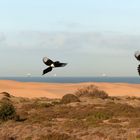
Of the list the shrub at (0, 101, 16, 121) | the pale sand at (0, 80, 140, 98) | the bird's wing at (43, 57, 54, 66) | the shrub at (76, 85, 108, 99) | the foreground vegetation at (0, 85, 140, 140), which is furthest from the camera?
the pale sand at (0, 80, 140, 98)

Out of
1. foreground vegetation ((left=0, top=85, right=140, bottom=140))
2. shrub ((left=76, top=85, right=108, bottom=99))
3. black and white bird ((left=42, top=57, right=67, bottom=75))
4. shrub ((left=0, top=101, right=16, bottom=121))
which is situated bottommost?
foreground vegetation ((left=0, top=85, right=140, bottom=140))

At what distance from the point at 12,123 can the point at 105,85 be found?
73.1m

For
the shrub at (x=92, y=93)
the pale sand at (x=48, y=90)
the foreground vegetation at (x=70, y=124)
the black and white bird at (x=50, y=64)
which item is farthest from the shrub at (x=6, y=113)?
the pale sand at (x=48, y=90)

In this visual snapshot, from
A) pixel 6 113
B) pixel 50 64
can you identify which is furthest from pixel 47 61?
pixel 6 113

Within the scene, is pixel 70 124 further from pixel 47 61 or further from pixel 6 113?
pixel 47 61

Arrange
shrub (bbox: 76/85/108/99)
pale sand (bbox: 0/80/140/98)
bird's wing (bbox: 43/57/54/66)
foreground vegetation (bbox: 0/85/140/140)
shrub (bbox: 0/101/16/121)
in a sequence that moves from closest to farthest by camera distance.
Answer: bird's wing (bbox: 43/57/54/66), foreground vegetation (bbox: 0/85/140/140), shrub (bbox: 0/101/16/121), shrub (bbox: 76/85/108/99), pale sand (bbox: 0/80/140/98)

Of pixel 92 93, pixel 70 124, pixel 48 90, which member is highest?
pixel 48 90

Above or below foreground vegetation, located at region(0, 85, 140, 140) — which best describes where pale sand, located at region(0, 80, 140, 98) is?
above

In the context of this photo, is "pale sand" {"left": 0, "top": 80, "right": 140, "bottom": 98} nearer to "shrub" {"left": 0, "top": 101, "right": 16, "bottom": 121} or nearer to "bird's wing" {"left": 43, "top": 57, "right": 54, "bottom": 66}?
"shrub" {"left": 0, "top": 101, "right": 16, "bottom": 121}

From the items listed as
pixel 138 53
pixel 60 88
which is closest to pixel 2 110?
pixel 138 53

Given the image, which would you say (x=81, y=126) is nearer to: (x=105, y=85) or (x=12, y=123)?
(x=12, y=123)

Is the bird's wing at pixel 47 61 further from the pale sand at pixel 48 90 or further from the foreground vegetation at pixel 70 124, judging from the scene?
the pale sand at pixel 48 90

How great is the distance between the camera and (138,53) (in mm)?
2361

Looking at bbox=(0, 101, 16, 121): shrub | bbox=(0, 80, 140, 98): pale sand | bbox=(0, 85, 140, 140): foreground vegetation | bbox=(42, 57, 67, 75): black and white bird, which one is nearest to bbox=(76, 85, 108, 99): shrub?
bbox=(0, 85, 140, 140): foreground vegetation
